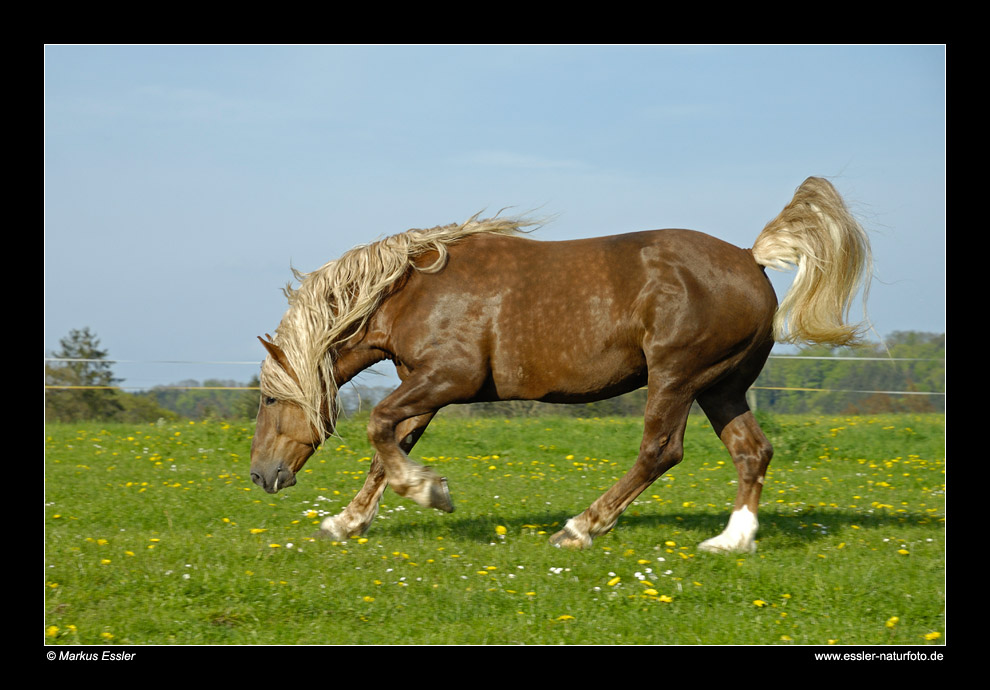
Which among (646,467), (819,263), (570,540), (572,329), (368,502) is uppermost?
(819,263)

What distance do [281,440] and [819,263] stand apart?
431 centimetres

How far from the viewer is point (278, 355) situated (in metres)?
7.29

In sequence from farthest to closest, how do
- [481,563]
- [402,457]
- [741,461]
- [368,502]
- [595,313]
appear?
[368,502]
[741,461]
[402,457]
[595,313]
[481,563]

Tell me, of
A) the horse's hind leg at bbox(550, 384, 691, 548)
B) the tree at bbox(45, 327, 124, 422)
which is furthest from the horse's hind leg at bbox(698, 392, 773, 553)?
the tree at bbox(45, 327, 124, 422)

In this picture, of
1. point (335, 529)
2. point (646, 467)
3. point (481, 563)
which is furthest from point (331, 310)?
point (646, 467)

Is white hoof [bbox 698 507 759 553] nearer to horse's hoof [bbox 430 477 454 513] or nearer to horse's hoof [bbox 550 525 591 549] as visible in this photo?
horse's hoof [bbox 550 525 591 549]

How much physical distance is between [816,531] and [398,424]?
3639 millimetres

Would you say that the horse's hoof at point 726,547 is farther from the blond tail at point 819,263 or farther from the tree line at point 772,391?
the tree line at point 772,391

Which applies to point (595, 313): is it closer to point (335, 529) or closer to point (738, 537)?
point (738, 537)

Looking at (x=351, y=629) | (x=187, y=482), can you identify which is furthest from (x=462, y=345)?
(x=187, y=482)

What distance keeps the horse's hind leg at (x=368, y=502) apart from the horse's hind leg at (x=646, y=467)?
143cm

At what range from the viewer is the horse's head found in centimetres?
737

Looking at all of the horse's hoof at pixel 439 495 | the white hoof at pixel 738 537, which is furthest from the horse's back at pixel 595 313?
the white hoof at pixel 738 537
